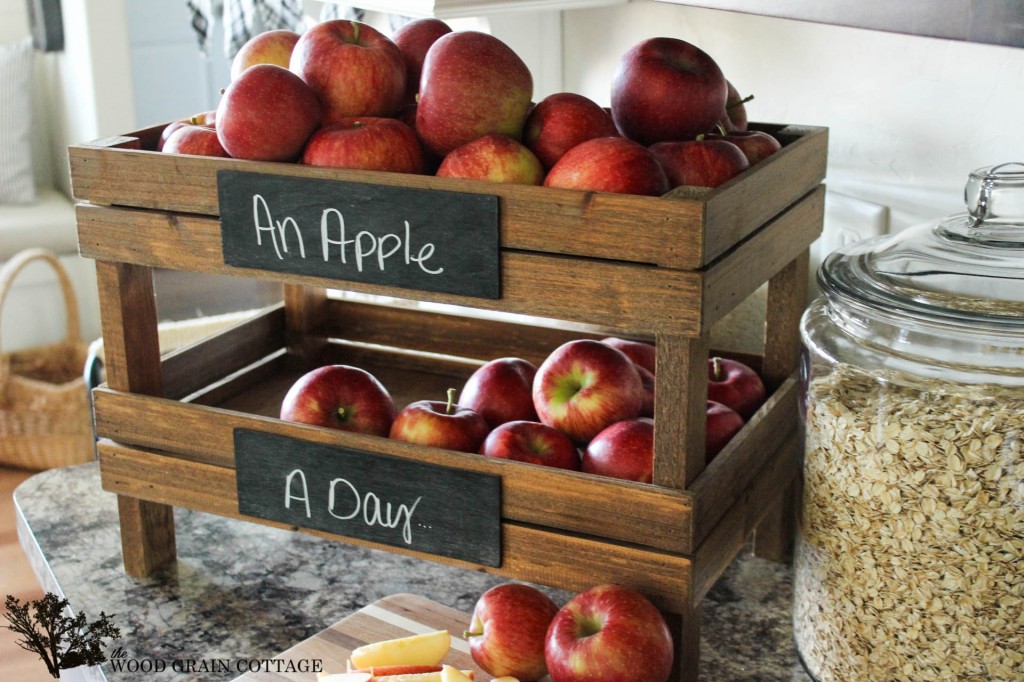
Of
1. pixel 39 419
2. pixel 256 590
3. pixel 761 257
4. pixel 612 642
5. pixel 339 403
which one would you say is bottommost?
pixel 39 419

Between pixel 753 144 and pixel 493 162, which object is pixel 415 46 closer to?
pixel 493 162

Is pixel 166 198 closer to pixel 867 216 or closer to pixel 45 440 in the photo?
pixel 867 216

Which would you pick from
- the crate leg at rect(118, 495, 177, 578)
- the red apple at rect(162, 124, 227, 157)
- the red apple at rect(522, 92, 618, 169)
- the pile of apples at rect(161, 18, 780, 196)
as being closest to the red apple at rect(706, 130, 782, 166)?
the pile of apples at rect(161, 18, 780, 196)

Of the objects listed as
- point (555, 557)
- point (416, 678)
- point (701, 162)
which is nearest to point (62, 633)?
point (416, 678)

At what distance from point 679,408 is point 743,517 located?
0.63ft

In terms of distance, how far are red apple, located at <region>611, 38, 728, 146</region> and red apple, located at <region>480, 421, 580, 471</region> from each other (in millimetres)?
260

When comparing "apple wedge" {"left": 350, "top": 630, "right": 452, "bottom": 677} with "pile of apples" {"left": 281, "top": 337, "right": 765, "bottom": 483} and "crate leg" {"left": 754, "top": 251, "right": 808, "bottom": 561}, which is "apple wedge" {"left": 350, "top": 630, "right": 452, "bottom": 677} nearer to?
"pile of apples" {"left": 281, "top": 337, "right": 765, "bottom": 483}

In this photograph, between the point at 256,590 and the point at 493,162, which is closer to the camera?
the point at 493,162

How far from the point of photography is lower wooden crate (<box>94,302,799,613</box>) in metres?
0.87

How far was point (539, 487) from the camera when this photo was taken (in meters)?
0.89

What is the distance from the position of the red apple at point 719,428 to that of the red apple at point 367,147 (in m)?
0.33

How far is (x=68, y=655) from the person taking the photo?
102cm

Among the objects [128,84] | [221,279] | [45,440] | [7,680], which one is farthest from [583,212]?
[221,279]

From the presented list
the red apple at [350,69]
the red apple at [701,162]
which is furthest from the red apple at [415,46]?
the red apple at [701,162]
